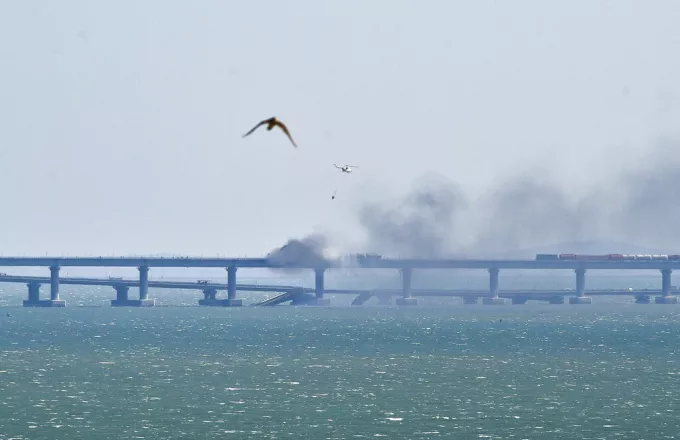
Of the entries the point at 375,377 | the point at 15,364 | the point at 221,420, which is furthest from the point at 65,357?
the point at 221,420

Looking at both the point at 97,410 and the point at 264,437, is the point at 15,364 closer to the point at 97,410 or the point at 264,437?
the point at 97,410

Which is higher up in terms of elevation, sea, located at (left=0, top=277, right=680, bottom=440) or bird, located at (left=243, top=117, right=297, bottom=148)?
bird, located at (left=243, top=117, right=297, bottom=148)

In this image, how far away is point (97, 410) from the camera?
111 meters

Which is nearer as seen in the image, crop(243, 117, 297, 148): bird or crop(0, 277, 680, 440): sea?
crop(243, 117, 297, 148): bird

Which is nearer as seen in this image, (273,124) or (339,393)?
(273,124)

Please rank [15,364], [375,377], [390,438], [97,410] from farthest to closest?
[15,364] < [375,377] < [97,410] < [390,438]

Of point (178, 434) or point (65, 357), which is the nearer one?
point (178, 434)

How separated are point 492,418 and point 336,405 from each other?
14.5 m

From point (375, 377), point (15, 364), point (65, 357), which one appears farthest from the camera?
point (65, 357)

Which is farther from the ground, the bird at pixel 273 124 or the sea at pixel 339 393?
the bird at pixel 273 124

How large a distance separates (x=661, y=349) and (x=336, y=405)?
8695 cm

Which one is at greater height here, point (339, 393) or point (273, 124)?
point (273, 124)

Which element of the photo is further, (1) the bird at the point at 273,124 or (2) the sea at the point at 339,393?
(2) the sea at the point at 339,393

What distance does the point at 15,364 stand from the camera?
16075 centimetres
